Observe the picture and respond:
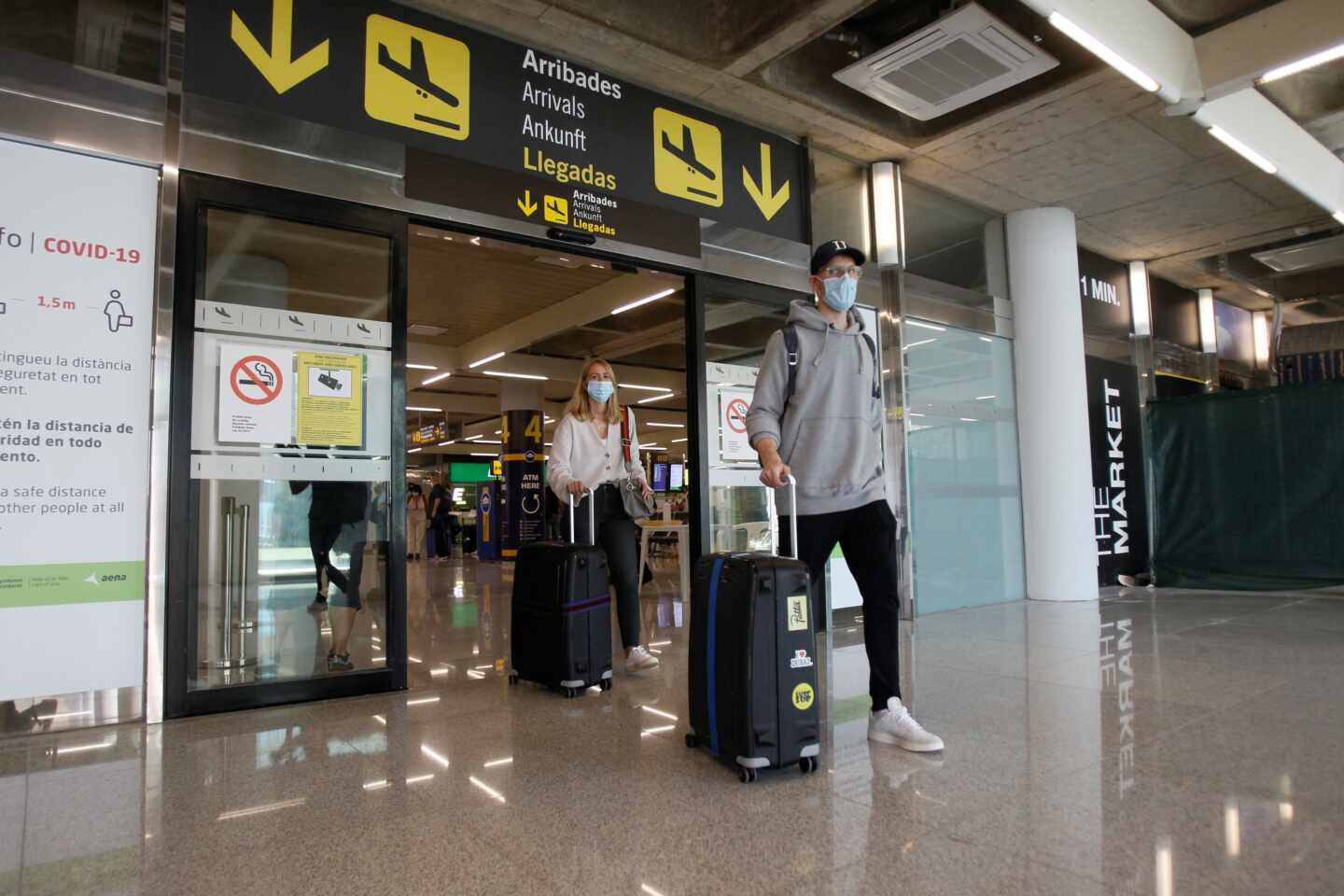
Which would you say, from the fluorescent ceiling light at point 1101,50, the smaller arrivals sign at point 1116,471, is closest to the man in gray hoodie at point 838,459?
the fluorescent ceiling light at point 1101,50

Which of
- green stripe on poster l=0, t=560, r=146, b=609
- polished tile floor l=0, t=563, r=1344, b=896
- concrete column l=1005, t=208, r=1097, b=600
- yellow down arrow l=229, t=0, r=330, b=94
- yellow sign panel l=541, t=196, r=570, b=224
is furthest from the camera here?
concrete column l=1005, t=208, r=1097, b=600

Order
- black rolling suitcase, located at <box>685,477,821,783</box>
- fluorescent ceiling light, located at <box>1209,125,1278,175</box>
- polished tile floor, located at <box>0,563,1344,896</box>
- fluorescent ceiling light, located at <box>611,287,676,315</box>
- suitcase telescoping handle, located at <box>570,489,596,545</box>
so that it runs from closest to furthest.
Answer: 1. polished tile floor, located at <box>0,563,1344,896</box>
2. black rolling suitcase, located at <box>685,477,821,783</box>
3. suitcase telescoping handle, located at <box>570,489,596,545</box>
4. fluorescent ceiling light, located at <box>1209,125,1278,175</box>
5. fluorescent ceiling light, located at <box>611,287,676,315</box>

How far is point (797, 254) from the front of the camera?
19.1 feet

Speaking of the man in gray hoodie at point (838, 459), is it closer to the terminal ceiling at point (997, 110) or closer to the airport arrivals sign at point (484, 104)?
the airport arrivals sign at point (484, 104)

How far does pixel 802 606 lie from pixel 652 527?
7190mm

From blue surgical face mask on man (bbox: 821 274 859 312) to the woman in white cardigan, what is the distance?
4.70 ft

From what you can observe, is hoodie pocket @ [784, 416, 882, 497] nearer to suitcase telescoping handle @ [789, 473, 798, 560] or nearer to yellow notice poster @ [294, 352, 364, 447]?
suitcase telescoping handle @ [789, 473, 798, 560]

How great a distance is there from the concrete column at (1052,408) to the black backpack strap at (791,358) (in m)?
5.32

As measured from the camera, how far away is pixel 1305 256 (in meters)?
9.26

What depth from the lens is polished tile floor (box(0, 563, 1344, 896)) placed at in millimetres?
1805

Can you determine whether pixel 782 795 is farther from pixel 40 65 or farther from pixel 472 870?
pixel 40 65

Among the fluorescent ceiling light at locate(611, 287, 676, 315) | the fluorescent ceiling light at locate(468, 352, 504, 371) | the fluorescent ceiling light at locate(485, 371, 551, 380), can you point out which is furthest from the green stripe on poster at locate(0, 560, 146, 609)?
the fluorescent ceiling light at locate(485, 371, 551, 380)

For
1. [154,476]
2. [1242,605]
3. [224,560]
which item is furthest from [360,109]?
[1242,605]

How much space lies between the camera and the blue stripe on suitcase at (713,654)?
2543mm
